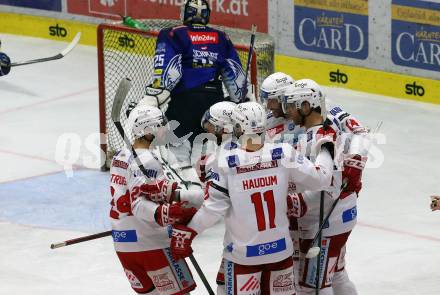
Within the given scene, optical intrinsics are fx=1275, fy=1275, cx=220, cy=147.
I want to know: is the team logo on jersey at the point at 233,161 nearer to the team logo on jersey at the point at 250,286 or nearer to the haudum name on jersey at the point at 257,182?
the haudum name on jersey at the point at 257,182

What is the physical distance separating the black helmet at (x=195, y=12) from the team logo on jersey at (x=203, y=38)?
104 mm

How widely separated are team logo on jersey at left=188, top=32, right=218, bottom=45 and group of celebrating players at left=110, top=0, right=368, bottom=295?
1754 mm

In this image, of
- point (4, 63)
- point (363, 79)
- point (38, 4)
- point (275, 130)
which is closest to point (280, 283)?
point (275, 130)

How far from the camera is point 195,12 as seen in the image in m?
9.75

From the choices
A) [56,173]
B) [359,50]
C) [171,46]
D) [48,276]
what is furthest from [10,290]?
[359,50]

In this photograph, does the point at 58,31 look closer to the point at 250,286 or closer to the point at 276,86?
the point at 276,86

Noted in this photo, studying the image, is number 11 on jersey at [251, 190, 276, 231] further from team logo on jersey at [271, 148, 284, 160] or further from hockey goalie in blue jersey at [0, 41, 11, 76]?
hockey goalie in blue jersey at [0, 41, 11, 76]

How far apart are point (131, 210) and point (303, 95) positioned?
1188 mm

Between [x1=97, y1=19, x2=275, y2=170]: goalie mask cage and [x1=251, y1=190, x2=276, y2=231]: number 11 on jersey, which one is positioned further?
[x1=97, y1=19, x2=275, y2=170]: goalie mask cage

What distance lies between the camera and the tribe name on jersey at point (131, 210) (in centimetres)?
710

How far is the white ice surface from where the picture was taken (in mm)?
9141

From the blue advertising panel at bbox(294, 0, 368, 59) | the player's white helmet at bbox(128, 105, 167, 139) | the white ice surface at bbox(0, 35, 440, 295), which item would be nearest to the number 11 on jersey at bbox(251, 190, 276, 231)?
the player's white helmet at bbox(128, 105, 167, 139)

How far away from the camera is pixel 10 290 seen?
8930 millimetres

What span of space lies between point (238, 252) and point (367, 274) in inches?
93.8
